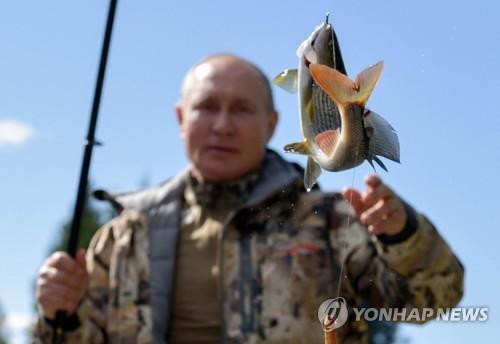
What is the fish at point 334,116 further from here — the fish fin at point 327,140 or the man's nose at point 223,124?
the man's nose at point 223,124

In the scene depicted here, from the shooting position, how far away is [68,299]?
2.74 meters

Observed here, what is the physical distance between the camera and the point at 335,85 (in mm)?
890

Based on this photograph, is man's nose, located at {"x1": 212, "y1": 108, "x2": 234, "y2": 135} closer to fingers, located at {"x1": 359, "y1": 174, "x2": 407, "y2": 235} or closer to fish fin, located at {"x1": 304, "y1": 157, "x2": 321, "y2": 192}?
fingers, located at {"x1": 359, "y1": 174, "x2": 407, "y2": 235}

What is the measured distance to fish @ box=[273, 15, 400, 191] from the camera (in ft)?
2.90

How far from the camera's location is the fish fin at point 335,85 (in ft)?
2.90

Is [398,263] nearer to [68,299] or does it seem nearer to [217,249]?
[217,249]

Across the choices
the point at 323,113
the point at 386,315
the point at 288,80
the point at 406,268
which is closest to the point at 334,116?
the point at 323,113

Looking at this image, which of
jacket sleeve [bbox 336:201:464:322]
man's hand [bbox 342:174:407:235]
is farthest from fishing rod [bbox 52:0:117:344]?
man's hand [bbox 342:174:407:235]

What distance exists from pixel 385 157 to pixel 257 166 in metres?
1.98

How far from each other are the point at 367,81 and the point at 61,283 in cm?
200

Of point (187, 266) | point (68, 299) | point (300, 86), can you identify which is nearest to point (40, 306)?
point (68, 299)

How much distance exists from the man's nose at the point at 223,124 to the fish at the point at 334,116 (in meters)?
1.70

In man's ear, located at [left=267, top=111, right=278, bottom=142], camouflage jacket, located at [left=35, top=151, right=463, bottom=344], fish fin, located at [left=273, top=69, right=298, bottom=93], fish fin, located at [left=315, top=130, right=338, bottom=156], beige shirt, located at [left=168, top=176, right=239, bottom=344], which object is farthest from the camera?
man's ear, located at [left=267, top=111, right=278, bottom=142]

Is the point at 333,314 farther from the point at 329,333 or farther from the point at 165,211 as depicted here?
the point at 165,211
